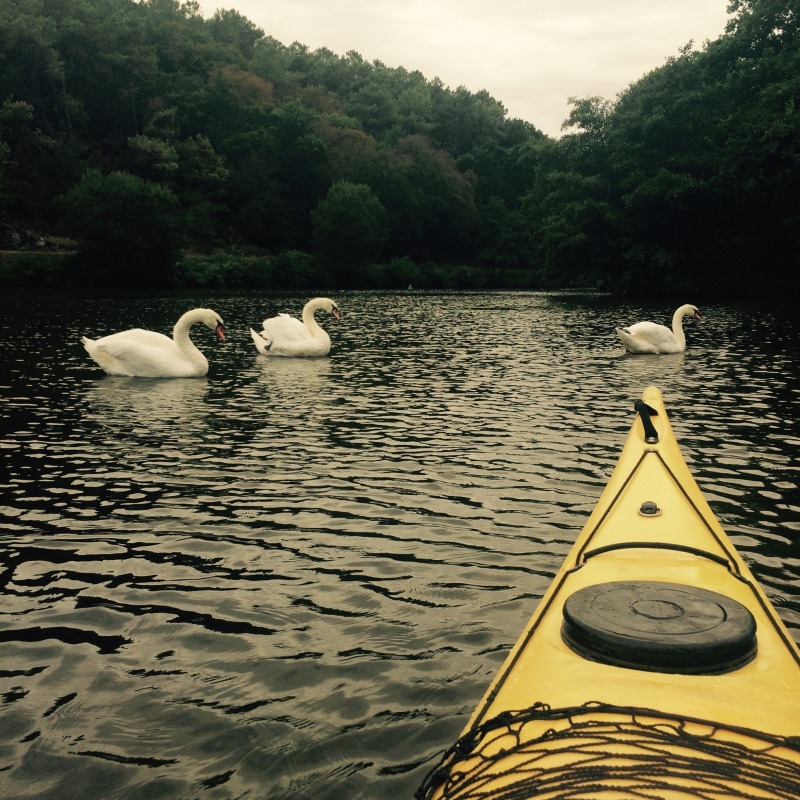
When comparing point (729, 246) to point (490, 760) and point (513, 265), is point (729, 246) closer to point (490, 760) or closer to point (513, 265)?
point (513, 265)

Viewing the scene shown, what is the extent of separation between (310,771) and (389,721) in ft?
1.77

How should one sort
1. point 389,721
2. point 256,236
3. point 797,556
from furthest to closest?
point 256,236, point 797,556, point 389,721

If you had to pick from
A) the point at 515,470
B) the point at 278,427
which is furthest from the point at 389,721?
the point at 278,427

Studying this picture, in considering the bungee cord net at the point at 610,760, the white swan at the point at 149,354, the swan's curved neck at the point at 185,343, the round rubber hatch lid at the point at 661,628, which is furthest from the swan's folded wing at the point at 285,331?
the bungee cord net at the point at 610,760

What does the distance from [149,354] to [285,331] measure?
4.56 meters

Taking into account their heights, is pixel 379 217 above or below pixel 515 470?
above

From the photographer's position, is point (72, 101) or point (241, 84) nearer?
point (72, 101)

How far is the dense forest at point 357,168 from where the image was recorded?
51406 mm

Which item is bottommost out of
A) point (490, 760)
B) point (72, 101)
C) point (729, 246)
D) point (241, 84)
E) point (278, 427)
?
point (278, 427)

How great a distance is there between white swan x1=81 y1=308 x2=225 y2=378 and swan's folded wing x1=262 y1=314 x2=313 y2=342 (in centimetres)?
354

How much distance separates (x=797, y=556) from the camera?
6387 mm

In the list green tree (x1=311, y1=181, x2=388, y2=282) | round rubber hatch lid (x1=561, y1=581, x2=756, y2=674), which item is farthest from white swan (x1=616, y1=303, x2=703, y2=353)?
green tree (x1=311, y1=181, x2=388, y2=282)

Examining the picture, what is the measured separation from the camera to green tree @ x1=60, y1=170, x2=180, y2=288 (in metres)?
55.0

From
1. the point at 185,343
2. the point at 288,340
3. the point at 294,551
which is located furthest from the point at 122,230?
the point at 294,551
